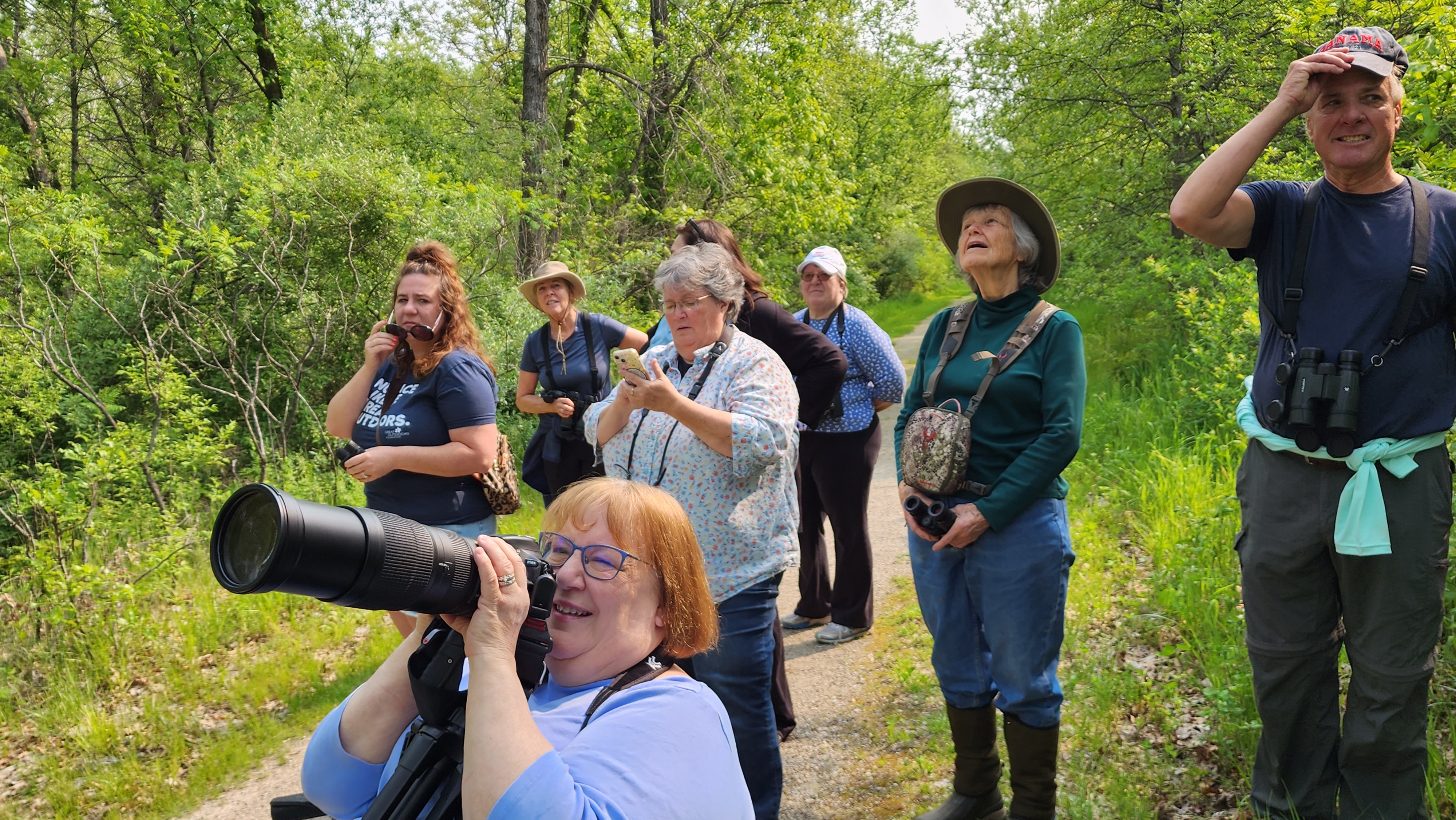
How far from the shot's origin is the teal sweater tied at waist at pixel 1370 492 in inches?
91.8

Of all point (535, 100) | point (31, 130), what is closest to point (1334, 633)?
point (535, 100)

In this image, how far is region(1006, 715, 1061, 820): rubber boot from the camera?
2.78 metres

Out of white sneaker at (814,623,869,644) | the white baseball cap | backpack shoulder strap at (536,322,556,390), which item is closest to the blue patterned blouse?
the white baseball cap

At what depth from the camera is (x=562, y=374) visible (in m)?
5.01

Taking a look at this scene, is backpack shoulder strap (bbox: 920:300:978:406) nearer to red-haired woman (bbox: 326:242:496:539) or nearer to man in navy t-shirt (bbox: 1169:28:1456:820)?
man in navy t-shirt (bbox: 1169:28:1456:820)

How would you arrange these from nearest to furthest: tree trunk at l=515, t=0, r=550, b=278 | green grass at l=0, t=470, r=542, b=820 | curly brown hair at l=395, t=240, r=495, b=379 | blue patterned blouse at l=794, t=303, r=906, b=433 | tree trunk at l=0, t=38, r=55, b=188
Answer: curly brown hair at l=395, t=240, r=495, b=379
green grass at l=0, t=470, r=542, b=820
blue patterned blouse at l=794, t=303, r=906, b=433
tree trunk at l=0, t=38, r=55, b=188
tree trunk at l=515, t=0, r=550, b=278

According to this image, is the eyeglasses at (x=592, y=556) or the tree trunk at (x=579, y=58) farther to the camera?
the tree trunk at (x=579, y=58)

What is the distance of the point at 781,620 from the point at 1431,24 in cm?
377

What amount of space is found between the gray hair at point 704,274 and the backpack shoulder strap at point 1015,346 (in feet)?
2.58

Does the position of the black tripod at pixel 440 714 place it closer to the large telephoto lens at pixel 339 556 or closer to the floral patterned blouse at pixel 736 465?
the large telephoto lens at pixel 339 556

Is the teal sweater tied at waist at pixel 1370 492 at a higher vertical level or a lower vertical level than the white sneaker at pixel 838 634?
higher

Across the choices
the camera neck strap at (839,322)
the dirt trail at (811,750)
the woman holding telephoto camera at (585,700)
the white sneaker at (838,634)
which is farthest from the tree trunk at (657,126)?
the woman holding telephoto camera at (585,700)

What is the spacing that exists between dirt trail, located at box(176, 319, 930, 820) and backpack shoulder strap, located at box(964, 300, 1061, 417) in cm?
106

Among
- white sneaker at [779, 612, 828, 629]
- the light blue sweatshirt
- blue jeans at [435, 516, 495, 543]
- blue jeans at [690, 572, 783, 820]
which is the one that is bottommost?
white sneaker at [779, 612, 828, 629]
